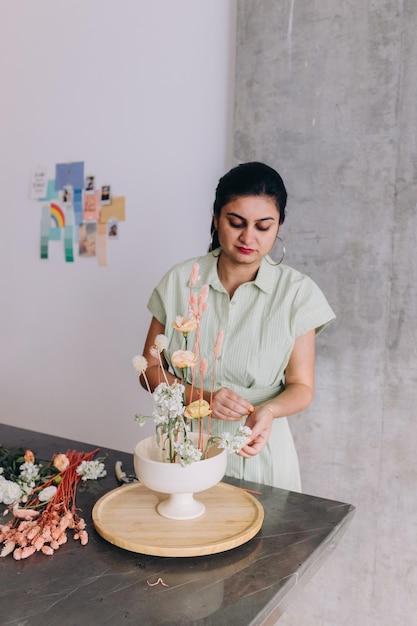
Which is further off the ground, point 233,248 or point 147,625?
point 233,248

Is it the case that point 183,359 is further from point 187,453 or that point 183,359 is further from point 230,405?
point 230,405

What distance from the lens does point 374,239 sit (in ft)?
6.75

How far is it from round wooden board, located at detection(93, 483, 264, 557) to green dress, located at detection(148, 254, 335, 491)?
353 millimetres

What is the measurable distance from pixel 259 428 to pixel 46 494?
534mm

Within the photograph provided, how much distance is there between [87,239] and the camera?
Answer: 2896mm

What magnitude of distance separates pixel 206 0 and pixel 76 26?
82 centimetres

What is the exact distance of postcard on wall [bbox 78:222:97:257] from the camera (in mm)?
2867

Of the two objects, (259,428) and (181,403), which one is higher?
(181,403)

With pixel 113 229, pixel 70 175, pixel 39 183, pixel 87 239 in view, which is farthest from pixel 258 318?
pixel 39 183

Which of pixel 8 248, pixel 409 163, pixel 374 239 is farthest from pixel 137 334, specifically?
pixel 409 163

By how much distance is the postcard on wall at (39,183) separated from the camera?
305 centimetres

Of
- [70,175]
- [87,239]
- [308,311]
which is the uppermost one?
[70,175]

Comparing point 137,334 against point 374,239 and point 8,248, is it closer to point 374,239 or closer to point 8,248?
point 8,248

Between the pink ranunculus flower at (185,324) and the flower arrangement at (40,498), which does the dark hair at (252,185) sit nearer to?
the pink ranunculus flower at (185,324)
